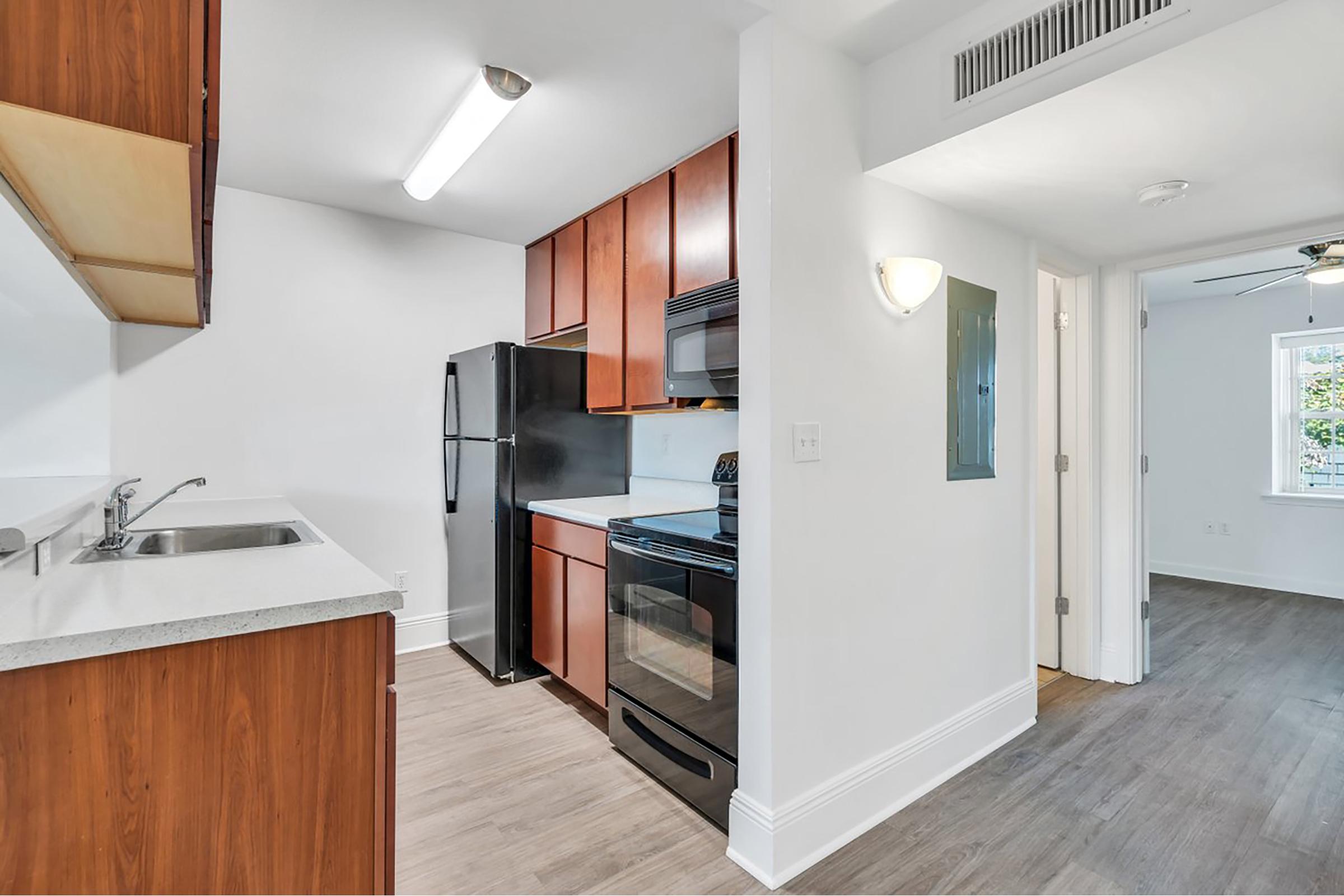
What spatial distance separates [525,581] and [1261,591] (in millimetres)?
5552

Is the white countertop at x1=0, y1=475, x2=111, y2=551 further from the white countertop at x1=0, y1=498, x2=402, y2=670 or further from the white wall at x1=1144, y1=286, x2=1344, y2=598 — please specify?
the white wall at x1=1144, y1=286, x2=1344, y2=598

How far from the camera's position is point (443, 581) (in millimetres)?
3688

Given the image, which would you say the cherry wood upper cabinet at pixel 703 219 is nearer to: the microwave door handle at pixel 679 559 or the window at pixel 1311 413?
the microwave door handle at pixel 679 559

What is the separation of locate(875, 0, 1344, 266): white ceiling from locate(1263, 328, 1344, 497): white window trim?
3274mm

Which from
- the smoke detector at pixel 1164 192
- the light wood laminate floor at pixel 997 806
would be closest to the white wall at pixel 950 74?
the smoke detector at pixel 1164 192

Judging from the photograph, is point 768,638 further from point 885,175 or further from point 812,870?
point 885,175

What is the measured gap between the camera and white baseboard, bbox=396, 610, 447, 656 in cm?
354

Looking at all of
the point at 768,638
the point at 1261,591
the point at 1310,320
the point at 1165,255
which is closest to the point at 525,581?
the point at 768,638

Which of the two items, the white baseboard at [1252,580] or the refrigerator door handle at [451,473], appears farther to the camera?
the white baseboard at [1252,580]

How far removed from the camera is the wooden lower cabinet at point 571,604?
265 cm

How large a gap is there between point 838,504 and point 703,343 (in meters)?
0.77

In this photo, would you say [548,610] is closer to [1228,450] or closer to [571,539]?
[571,539]

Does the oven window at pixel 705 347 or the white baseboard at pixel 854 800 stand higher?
the oven window at pixel 705 347

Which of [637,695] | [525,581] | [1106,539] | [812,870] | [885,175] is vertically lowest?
[812,870]
